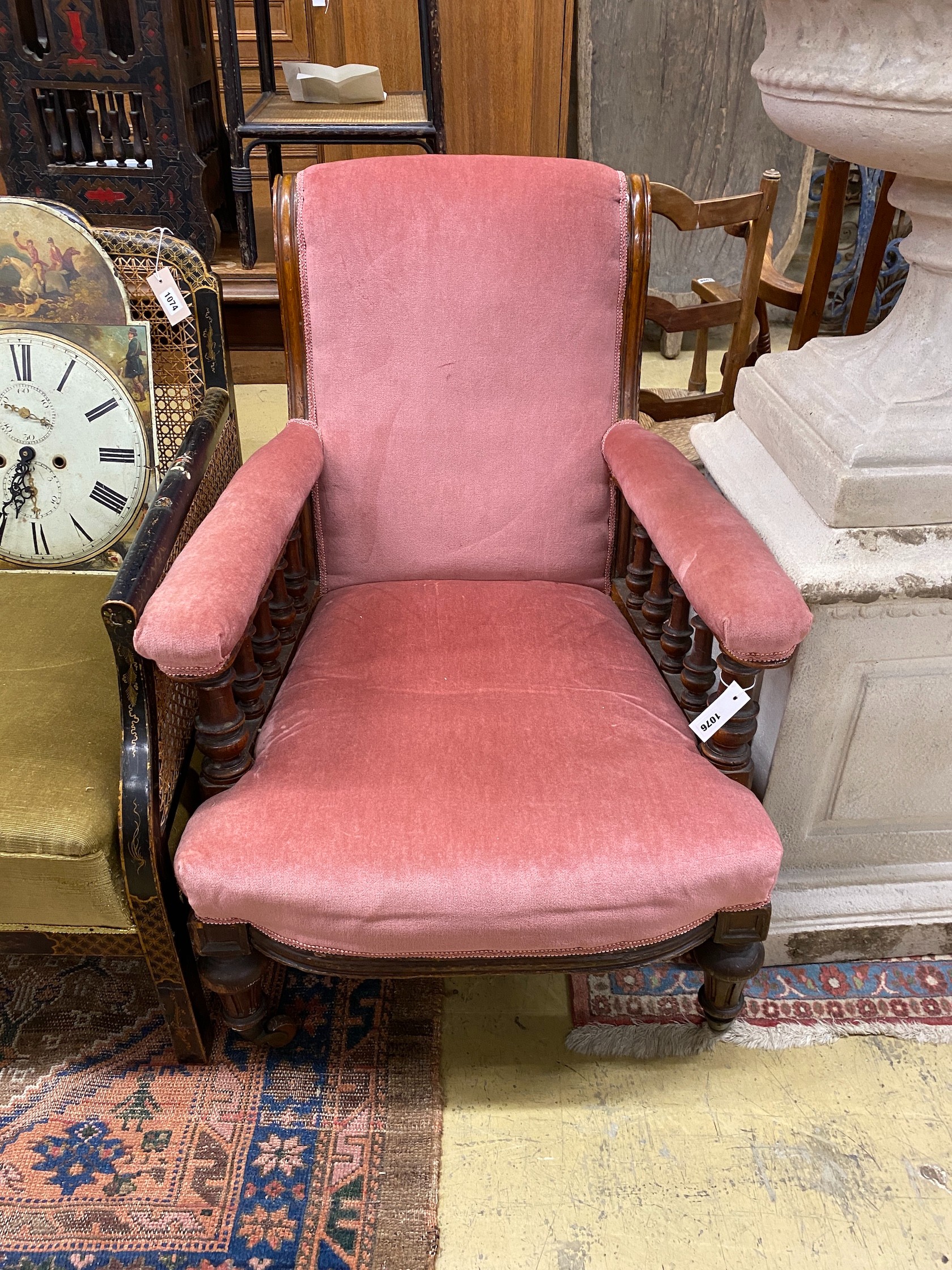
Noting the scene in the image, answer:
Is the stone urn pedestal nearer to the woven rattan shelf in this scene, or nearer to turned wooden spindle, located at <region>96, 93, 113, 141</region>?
the woven rattan shelf

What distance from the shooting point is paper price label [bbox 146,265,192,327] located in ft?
4.50

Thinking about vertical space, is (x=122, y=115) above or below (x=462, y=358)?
above

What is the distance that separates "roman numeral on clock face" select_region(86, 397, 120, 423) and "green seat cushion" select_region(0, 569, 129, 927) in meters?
0.36

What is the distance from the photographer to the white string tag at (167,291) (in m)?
1.37

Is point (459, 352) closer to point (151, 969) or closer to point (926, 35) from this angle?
point (926, 35)

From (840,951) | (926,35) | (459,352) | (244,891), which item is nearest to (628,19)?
(459,352)

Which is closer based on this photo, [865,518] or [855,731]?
[865,518]

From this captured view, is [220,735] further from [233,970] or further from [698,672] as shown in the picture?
[698,672]

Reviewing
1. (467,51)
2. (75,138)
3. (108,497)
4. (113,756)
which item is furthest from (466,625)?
(467,51)

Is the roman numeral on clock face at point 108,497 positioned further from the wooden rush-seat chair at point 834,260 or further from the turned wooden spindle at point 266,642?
the wooden rush-seat chair at point 834,260

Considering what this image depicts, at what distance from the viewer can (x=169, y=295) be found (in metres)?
1.38

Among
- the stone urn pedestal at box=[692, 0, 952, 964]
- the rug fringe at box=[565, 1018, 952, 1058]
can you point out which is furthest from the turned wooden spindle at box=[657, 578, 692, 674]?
the rug fringe at box=[565, 1018, 952, 1058]

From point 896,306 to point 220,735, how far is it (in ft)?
3.36

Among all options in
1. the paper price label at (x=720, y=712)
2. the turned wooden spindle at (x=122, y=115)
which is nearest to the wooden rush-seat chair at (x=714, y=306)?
the paper price label at (x=720, y=712)
